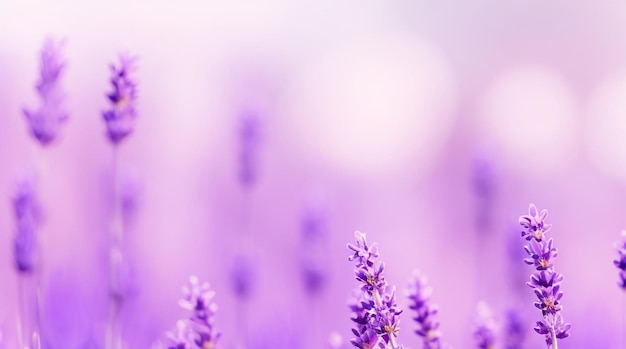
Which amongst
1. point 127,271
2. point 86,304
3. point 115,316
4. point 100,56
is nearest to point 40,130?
point 115,316

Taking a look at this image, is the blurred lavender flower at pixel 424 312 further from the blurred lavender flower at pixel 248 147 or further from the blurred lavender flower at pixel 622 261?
the blurred lavender flower at pixel 248 147

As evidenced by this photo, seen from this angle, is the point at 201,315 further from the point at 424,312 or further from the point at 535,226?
the point at 535,226

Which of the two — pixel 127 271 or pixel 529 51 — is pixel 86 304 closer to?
pixel 127 271

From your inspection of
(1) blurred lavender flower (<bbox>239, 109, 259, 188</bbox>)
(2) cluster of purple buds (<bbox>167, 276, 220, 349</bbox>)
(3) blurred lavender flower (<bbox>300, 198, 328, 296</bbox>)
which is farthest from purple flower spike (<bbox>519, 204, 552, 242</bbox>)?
(1) blurred lavender flower (<bbox>239, 109, 259, 188</bbox>)

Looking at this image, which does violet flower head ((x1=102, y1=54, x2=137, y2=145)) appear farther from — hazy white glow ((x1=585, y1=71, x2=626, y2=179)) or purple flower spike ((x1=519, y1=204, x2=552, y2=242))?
hazy white glow ((x1=585, y1=71, x2=626, y2=179))

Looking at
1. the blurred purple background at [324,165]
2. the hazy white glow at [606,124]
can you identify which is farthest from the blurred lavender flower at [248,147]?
the hazy white glow at [606,124]
